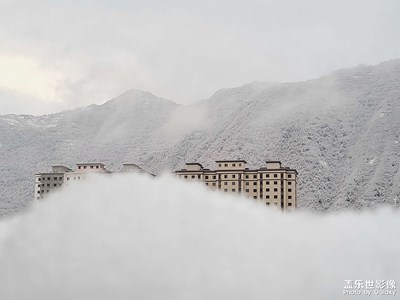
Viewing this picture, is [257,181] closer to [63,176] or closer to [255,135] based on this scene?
[63,176]

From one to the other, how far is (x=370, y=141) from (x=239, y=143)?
70.9 ft

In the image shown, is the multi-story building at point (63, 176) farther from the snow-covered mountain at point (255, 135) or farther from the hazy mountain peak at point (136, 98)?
the hazy mountain peak at point (136, 98)

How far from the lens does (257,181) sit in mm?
84875

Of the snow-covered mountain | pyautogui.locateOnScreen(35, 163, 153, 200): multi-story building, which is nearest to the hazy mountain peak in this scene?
the snow-covered mountain

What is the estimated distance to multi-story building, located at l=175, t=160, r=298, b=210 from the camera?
83625 millimetres

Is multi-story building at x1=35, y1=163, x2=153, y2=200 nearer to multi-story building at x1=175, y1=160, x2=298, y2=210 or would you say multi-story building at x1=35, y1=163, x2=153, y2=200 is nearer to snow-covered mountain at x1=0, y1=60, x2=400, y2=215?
multi-story building at x1=175, y1=160, x2=298, y2=210

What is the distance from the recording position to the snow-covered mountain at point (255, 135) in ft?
374

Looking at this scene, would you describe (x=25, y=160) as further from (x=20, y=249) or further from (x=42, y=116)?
(x=20, y=249)

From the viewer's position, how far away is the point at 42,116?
182 metres

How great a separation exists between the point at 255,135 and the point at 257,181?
4414 centimetres

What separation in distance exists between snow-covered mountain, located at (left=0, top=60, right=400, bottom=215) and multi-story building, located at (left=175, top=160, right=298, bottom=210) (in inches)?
805

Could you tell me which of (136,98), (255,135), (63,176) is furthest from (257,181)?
(136,98)

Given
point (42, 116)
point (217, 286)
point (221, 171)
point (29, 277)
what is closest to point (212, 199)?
point (217, 286)

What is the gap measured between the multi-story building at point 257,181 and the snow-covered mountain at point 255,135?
20.4 m
